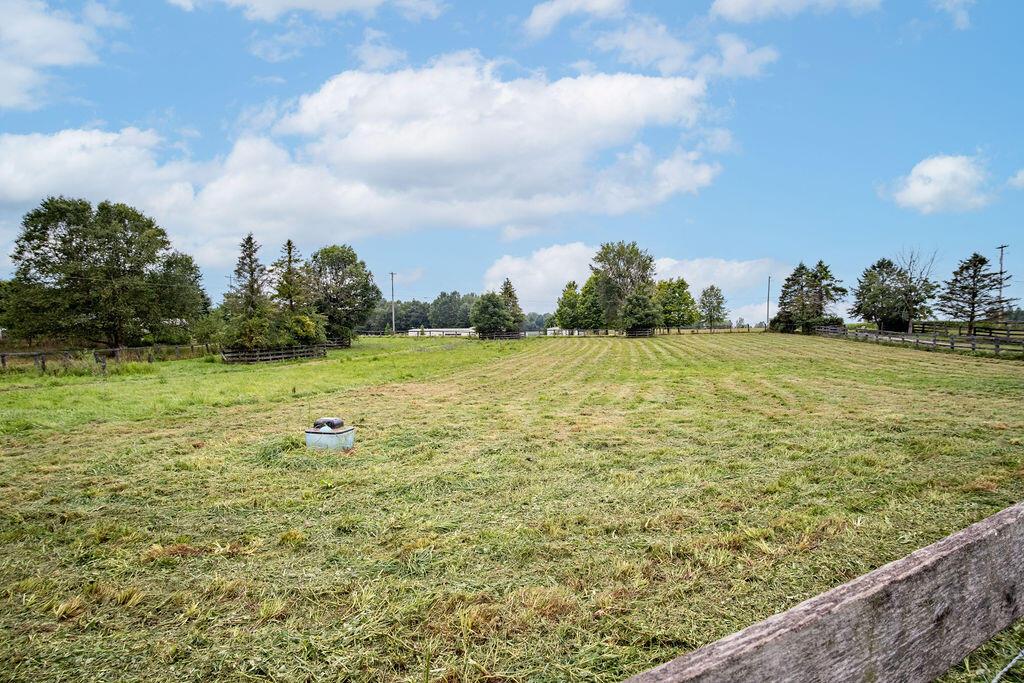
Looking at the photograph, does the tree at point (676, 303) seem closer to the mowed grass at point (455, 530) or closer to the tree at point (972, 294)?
the tree at point (972, 294)

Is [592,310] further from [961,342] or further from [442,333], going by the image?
[961,342]

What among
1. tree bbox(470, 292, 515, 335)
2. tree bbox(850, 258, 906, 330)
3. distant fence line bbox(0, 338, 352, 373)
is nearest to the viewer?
distant fence line bbox(0, 338, 352, 373)

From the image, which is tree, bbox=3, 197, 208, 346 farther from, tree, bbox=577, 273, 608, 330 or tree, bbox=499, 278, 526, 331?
tree, bbox=577, 273, 608, 330

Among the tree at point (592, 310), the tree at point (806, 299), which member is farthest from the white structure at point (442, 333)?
the tree at point (806, 299)

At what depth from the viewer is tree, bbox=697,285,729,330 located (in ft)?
348

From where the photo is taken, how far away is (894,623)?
2002 mm

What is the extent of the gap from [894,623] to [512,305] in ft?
266

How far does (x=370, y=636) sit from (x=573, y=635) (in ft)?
4.51

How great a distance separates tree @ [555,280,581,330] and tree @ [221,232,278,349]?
66686 mm

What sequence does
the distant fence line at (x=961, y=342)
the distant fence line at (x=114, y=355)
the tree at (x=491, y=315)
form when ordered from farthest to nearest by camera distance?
the tree at (x=491, y=315), the distant fence line at (x=961, y=342), the distant fence line at (x=114, y=355)

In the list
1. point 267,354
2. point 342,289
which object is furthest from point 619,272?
point 267,354

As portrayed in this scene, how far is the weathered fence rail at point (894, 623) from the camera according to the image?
5.08ft

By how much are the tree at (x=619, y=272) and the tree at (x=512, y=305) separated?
1444 centimetres

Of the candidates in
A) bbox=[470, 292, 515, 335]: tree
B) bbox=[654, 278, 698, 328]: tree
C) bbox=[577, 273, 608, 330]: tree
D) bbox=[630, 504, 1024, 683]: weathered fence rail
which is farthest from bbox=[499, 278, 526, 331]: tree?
bbox=[630, 504, 1024, 683]: weathered fence rail
